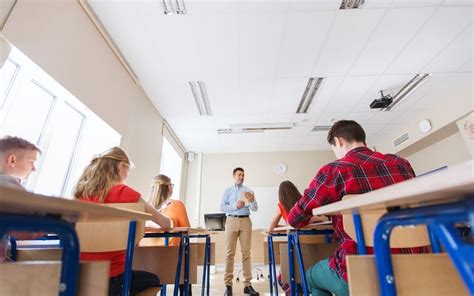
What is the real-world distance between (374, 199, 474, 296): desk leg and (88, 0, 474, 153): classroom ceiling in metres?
2.38

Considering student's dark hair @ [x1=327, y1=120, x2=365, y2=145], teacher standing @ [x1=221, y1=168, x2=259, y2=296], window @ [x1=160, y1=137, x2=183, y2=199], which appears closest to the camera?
student's dark hair @ [x1=327, y1=120, x2=365, y2=145]

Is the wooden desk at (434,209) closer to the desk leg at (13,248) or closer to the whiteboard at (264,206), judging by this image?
the desk leg at (13,248)

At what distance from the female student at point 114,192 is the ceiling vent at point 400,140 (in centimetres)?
535

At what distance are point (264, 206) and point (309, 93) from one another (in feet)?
10.8

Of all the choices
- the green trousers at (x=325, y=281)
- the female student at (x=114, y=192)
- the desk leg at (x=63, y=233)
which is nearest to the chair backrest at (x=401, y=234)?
the green trousers at (x=325, y=281)

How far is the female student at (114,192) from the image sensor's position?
4.18 ft

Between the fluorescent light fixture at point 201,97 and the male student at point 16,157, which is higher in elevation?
the fluorescent light fixture at point 201,97

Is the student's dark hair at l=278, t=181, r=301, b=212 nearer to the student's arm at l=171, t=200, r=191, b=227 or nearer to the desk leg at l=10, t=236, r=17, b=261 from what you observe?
the student's arm at l=171, t=200, r=191, b=227

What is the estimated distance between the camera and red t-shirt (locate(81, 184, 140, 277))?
1223mm

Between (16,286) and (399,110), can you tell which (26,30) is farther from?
(399,110)

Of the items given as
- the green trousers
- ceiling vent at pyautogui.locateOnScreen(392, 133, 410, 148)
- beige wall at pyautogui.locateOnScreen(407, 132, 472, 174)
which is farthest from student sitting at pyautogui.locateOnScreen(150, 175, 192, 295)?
ceiling vent at pyautogui.locateOnScreen(392, 133, 410, 148)

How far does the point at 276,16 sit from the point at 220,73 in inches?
44.3

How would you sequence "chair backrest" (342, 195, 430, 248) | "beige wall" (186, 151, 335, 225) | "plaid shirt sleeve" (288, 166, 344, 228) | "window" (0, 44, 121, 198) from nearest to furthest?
"chair backrest" (342, 195, 430, 248) → "plaid shirt sleeve" (288, 166, 344, 228) → "window" (0, 44, 121, 198) → "beige wall" (186, 151, 335, 225)

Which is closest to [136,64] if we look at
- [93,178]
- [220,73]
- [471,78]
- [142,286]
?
[220,73]
